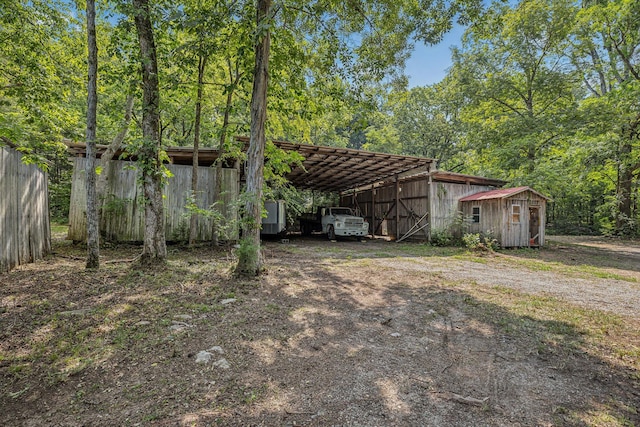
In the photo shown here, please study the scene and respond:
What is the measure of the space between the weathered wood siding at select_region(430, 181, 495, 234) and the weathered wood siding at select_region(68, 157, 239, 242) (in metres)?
9.08

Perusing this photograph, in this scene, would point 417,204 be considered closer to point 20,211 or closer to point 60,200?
point 20,211

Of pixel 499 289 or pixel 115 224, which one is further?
pixel 115 224

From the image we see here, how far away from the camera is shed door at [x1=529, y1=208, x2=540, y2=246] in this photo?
12609 millimetres

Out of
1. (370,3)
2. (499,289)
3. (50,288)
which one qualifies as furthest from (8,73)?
(499,289)

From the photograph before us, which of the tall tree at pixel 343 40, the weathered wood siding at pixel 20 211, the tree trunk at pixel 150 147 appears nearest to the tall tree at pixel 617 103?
the tall tree at pixel 343 40

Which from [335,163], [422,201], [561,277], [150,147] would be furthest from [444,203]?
[150,147]

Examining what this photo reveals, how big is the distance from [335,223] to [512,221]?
7.62 m

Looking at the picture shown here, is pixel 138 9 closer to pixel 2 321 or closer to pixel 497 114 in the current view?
pixel 2 321

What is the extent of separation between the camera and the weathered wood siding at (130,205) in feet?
29.8

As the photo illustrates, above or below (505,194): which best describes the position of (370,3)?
above

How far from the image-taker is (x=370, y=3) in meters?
6.66

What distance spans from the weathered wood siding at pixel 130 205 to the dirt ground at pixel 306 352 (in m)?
4.16

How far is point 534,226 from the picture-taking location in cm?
1296

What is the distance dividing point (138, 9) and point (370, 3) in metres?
4.77
